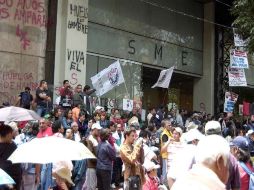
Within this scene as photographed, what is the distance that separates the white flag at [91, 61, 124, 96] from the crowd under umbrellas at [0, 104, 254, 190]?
282 centimetres

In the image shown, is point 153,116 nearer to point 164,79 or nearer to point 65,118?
point 164,79

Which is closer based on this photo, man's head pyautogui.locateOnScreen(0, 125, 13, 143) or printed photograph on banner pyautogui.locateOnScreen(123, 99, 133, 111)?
man's head pyautogui.locateOnScreen(0, 125, 13, 143)

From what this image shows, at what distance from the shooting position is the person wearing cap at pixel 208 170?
2.97 m

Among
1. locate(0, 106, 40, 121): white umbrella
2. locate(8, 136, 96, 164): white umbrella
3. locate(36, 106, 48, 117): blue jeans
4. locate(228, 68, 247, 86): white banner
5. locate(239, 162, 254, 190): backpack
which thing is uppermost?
locate(228, 68, 247, 86): white banner

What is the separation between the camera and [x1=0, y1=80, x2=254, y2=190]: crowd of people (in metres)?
3.30

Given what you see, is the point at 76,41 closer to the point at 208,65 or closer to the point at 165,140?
the point at 165,140

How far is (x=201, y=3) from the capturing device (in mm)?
26250

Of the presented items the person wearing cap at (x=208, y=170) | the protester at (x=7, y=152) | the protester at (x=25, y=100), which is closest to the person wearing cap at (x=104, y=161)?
the protester at (x=7, y=152)

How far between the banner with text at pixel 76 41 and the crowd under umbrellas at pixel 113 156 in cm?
358

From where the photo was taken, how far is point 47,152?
6.39 metres

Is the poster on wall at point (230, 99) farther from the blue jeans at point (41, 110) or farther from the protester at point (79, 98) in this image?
the blue jeans at point (41, 110)

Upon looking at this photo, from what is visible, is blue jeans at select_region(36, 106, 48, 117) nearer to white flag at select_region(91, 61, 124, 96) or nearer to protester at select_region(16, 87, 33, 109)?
protester at select_region(16, 87, 33, 109)

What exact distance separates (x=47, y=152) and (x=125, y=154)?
270 cm

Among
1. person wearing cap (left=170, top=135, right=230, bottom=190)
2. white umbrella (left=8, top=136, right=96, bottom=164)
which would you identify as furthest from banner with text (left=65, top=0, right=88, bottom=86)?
person wearing cap (left=170, top=135, right=230, bottom=190)
